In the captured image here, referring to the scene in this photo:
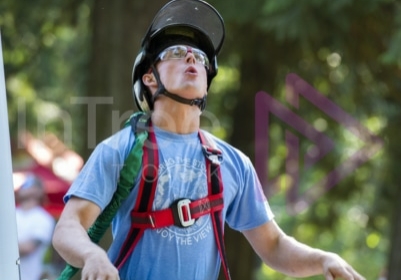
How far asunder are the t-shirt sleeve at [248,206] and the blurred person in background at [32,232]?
479 cm

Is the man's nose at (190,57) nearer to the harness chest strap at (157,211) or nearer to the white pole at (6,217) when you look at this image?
the harness chest strap at (157,211)

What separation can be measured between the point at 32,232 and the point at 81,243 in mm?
5531

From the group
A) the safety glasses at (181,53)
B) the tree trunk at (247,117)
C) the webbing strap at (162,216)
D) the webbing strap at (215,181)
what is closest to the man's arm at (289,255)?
the webbing strap at (215,181)

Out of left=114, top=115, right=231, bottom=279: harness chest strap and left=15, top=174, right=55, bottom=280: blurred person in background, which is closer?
left=114, top=115, right=231, bottom=279: harness chest strap

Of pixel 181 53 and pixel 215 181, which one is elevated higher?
pixel 181 53

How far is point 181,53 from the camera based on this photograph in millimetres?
3816

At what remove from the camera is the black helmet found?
3863 millimetres

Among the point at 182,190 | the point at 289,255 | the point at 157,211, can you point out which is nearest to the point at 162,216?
the point at 157,211

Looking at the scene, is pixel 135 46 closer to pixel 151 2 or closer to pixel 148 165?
pixel 151 2

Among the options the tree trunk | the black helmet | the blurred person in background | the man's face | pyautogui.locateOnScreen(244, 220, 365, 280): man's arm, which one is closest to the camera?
pyautogui.locateOnScreen(244, 220, 365, 280): man's arm

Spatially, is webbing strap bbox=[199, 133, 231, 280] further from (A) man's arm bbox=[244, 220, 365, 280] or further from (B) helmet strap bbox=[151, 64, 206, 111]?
(A) man's arm bbox=[244, 220, 365, 280]

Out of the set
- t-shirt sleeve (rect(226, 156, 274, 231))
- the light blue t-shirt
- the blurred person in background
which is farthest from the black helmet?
the blurred person in background

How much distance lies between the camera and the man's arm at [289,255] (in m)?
3.64

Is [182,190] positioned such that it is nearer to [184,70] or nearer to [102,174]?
[102,174]
